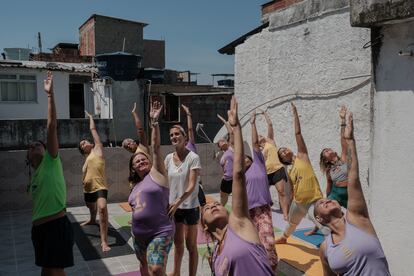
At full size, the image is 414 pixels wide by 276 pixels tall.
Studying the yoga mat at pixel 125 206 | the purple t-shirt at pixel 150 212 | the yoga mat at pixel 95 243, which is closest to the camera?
the purple t-shirt at pixel 150 212

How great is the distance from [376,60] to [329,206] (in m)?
2.74

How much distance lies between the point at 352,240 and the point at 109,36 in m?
29.0

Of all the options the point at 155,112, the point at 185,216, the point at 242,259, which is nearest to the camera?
the point at 242,259

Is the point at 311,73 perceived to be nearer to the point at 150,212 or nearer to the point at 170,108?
the point at 150,212

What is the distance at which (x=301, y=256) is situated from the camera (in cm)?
627

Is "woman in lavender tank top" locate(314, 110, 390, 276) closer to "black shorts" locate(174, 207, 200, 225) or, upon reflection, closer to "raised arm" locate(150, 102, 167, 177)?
"raised arm" locate(150, 102, 167, 177)

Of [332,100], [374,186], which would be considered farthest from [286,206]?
[374,186]

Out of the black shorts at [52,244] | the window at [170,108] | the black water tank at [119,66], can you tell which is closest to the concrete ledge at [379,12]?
the black shorts at [52,244]

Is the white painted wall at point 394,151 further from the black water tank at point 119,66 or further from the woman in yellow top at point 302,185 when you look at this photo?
the black water tank at point 119,66

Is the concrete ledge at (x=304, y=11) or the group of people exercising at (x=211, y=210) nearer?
the group of people exercising at (x=211, y=210)

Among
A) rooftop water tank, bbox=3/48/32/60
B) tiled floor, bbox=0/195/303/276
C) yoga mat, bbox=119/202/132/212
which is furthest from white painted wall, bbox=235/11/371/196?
rooftop water tank, bbox=3/48/32/60

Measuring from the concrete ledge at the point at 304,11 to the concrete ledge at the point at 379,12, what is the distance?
2.39 m

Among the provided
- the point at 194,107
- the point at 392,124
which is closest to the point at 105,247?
the point at 392,124

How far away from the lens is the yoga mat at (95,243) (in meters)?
6.58
